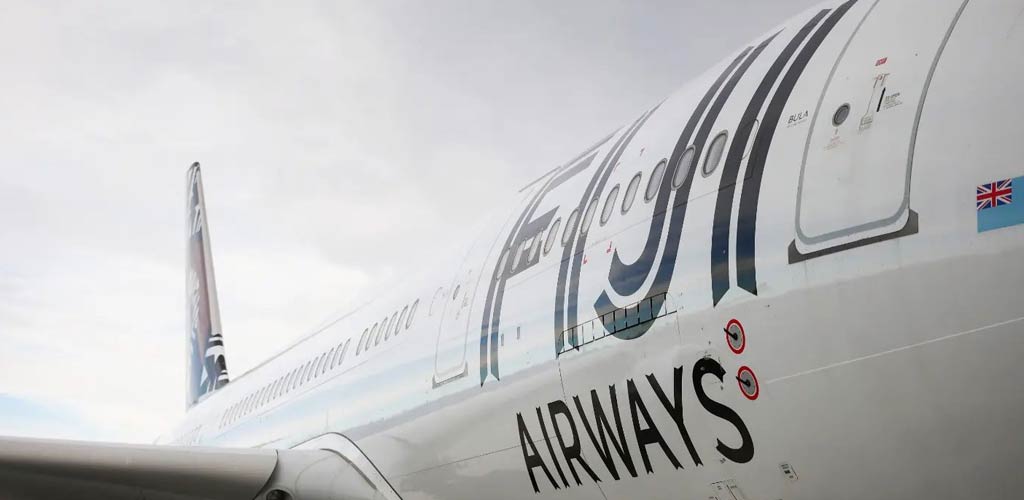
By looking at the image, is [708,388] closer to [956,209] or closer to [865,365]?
[865,365]

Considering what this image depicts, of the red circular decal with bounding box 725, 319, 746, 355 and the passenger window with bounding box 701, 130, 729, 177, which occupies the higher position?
the passenger window with bounding box 701, 130, 729, 177

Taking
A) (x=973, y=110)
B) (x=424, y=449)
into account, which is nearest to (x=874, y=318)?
(x=973, y=110)

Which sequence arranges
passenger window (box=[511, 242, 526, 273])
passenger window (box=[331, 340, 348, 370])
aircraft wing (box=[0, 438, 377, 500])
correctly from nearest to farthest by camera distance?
1. passenger window (box=[511, 242, 526, 273])
2. aircraft wing (box=[0, 438, 377, 500])
3. passenger window (box=[331, 340, 348, 370])

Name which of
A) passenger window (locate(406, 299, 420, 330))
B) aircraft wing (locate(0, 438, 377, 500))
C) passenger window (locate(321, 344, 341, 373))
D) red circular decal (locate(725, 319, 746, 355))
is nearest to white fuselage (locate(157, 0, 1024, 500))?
red circular decal (locate(725, 319, 746, 355))

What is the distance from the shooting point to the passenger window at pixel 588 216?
16.0ft

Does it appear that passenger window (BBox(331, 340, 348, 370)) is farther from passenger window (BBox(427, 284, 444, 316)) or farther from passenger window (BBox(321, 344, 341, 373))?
passenger window (BBox(427, 284, 444, 316))

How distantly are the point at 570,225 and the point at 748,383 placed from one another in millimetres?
1835

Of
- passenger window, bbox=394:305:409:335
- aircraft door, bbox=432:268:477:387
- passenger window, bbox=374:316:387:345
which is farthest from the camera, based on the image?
passenger window, bbox=374:316:387:345

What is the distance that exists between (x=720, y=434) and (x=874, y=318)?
2.90 feet

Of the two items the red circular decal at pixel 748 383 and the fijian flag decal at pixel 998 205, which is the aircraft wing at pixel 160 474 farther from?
the fijian flag decal at pixel 998 205

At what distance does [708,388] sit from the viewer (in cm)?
365

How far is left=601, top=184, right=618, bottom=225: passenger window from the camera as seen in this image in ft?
15.5

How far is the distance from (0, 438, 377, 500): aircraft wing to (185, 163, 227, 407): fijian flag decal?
7.85 metres

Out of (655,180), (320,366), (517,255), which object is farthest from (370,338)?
(655,180)
